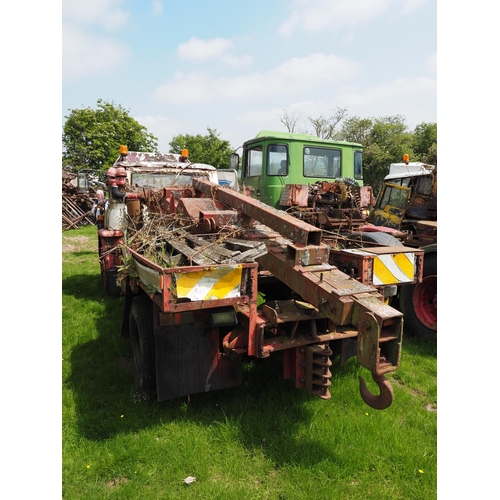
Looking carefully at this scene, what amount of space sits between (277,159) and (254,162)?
2.21 feet

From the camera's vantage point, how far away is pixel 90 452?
2754 millimetres

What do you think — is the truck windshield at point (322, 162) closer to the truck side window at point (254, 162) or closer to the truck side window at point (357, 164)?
the truck side window at point (357, 164)

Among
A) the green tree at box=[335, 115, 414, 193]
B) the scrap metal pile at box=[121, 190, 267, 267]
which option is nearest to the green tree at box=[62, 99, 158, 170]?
the green tree at box=[335, 115, 414, 193]

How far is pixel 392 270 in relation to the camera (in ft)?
10.1

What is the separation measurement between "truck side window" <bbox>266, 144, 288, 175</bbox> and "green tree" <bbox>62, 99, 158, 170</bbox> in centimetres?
2086

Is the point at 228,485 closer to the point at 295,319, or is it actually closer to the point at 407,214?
the point at 295,319

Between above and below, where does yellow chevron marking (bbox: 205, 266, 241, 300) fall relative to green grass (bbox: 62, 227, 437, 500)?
above

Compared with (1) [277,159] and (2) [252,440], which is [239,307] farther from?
(1) [277,159]

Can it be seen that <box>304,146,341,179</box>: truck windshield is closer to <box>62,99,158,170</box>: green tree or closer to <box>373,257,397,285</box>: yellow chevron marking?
<box>373,257,397,285</box>: yellow chevron marking

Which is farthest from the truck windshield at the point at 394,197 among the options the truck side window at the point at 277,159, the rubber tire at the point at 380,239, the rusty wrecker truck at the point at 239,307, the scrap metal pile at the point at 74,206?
the scrap metal pile at the point at 74,206

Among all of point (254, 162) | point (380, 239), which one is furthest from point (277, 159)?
point (380, 239)

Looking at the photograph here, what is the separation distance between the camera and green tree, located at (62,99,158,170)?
1020 inches

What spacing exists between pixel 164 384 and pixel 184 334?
1.27 feet

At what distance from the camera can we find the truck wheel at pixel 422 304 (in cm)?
455
